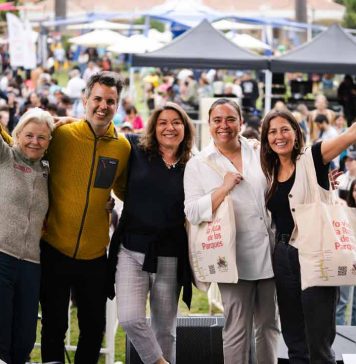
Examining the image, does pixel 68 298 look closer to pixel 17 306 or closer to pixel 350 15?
pixel 17 306

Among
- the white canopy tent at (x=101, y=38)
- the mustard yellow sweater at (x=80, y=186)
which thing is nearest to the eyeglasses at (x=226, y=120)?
the mustard yellow sweater at (x=80, y=186)

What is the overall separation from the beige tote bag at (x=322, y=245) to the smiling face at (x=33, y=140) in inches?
59.0

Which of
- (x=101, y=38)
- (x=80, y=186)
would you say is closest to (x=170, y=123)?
(x=80, y=186)

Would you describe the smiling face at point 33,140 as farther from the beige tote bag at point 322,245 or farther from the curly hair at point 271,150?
the beige tote bag at point 322,245

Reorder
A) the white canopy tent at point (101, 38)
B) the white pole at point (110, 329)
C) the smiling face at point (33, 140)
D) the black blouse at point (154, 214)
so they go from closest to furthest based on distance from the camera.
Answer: the smiling face at point (33, 140) → the black blouse at point (154, 214) → the white pole at point (110, 329) → the white canopy tent at point (101, 38)

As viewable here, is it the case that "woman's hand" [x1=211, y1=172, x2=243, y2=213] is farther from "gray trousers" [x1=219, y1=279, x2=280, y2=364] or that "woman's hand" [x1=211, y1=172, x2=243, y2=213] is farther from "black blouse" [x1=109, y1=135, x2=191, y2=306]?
"gray trousers" [x1=219, y1=279, x2=280, y2=364]

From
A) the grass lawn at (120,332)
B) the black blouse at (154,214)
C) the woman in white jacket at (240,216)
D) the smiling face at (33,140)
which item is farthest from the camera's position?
the grass lawn at (120,332)

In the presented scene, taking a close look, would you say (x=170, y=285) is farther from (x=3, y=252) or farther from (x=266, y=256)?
(x=3, y=252)

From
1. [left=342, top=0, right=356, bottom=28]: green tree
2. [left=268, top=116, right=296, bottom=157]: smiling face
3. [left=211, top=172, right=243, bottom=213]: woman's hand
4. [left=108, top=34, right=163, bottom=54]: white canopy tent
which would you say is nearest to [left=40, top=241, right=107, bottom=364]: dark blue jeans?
[left=211, top=172, right=243, bottom=213]: woman's hand

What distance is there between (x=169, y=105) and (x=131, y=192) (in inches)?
22.9

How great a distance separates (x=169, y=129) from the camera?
18.8ft

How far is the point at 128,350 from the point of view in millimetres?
6223

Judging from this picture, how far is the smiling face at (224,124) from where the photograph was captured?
5676mm

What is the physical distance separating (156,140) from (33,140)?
2.54 ft
